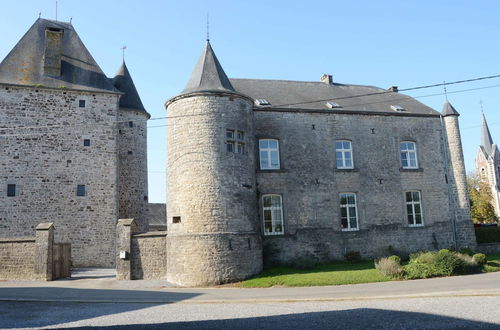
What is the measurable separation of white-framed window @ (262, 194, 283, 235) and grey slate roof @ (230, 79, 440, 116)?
453 centimetres

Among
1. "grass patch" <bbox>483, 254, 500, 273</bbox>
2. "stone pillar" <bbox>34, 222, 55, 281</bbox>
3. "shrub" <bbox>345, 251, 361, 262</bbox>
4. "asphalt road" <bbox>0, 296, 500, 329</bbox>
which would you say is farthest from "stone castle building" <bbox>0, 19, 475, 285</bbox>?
"asphalt road" <bbox>0, 296, 500, 329</bbox>

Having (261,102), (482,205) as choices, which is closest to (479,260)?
(261,102)

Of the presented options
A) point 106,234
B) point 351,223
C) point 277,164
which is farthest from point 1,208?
point 351,223

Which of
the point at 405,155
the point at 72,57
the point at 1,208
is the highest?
the point at 72,57

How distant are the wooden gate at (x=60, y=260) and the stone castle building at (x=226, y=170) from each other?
9.10ft

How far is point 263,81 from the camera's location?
23.2 meters

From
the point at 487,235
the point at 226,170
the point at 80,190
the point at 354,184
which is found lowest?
the point at 487,235

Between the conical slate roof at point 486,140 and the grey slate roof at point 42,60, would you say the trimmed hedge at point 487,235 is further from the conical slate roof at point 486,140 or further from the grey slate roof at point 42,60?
the conical slate roof at point 486,140

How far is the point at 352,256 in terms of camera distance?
1964cm

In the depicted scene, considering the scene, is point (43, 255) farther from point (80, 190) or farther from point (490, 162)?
point (490, 162)

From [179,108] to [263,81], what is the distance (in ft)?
24.0

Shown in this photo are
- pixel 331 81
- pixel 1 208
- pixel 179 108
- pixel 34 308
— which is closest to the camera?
pixel 34 308

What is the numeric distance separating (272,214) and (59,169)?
12.5 metres

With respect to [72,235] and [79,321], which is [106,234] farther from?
[79,321]
